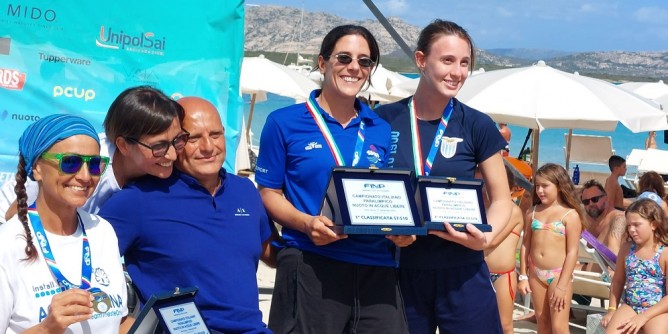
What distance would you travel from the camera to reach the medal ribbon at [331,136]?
337 centimetres

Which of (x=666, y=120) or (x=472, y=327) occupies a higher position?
(x=666, y=120)

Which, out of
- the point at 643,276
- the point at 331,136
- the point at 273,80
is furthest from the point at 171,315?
the point at 273,80

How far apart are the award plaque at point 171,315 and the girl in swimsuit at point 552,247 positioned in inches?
178

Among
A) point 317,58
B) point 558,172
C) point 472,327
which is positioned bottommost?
point 472,327

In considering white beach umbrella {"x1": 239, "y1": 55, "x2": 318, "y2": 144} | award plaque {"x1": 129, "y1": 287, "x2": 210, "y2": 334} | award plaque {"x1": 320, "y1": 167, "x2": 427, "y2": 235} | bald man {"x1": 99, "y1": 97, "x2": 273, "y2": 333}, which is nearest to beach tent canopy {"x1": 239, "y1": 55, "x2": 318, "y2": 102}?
white beach umbrella {"x1": 239, "y1": 55, "x2": 318, "y2": 144}

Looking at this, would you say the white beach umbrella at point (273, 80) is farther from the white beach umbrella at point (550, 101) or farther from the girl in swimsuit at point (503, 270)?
the girl in swimsuit at point (503, 270)

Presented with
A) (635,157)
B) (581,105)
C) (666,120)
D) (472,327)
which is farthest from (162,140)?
(635,157)

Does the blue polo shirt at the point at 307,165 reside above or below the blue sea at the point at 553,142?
below

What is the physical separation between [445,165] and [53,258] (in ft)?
5.81

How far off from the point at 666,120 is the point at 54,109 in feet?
30.9

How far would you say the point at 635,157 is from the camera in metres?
19.5

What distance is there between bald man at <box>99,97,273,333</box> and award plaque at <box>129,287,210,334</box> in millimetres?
183

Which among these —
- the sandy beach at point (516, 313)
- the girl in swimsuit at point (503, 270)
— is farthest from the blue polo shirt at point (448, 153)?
the sandy beach at point (516, 313)

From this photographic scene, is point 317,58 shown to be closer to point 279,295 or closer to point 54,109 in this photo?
point 279,295
